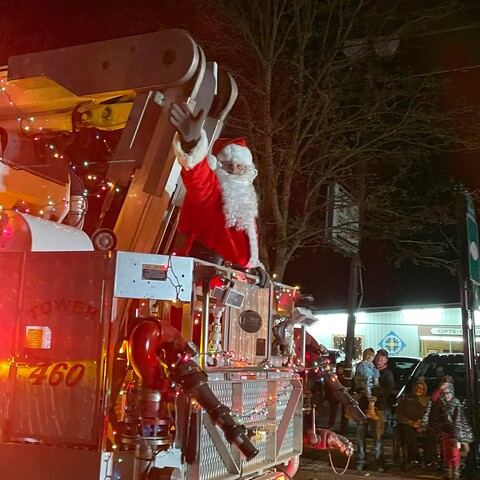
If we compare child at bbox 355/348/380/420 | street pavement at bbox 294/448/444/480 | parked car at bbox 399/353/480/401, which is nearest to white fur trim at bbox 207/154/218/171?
street pavement at bbox 294/448/444/480

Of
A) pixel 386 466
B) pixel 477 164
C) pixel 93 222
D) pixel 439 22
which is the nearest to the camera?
pixel 93 222

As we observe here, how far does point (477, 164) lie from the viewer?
1634cm

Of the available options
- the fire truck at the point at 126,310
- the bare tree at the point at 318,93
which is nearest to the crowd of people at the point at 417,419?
the bare tree at the point at 318,93

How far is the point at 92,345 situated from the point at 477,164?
15034 mm

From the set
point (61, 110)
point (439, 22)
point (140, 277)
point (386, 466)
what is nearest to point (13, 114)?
point (61, 110)

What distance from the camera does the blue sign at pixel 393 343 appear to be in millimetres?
21203

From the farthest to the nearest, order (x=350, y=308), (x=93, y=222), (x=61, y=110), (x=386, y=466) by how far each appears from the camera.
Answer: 1. (x=350, y=308)
2. (x=386, y=466)
3. (x=93, y=222)
4. (x=61, y=110)

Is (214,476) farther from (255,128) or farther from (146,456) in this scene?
(255,128)

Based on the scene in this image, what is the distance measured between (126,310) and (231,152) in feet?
5.44

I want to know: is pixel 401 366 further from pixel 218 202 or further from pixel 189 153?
pixel 189 153

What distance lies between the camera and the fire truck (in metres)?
→ 3.20

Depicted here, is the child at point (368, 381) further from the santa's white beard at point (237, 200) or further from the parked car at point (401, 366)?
the santa's white beard at point (237, 200)

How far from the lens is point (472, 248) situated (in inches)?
417

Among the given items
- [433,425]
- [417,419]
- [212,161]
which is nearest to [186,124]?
[212,161]
